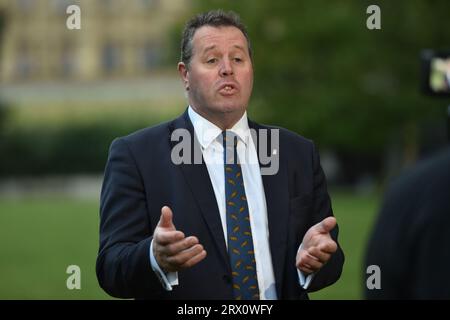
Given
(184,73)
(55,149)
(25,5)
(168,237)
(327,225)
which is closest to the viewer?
(168,237)

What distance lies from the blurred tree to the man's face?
29.1m

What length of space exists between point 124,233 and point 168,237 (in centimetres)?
36

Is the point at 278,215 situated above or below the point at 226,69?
below

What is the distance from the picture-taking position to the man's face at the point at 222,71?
340 cm

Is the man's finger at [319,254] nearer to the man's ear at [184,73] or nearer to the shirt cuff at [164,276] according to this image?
the shirt cuff at [164,276]

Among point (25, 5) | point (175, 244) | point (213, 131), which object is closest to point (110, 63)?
point (25, 5)

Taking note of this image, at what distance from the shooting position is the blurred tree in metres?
33.8

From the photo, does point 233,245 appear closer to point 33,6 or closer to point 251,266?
point 251,266

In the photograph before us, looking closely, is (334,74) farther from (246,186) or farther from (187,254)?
(187,254)

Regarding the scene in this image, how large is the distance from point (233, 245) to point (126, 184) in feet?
1.31

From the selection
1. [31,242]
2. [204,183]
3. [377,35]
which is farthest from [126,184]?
[377,35]

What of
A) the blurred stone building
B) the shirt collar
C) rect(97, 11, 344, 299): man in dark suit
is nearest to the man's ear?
rect(97, 11, 344, 299): man in dark suit

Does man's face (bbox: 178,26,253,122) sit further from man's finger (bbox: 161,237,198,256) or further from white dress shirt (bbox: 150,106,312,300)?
man's finger (bbox: 161,237,198,256)

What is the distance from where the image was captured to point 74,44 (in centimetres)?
4428
